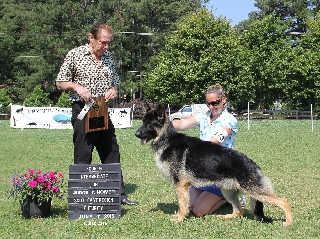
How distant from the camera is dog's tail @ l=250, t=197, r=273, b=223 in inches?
225

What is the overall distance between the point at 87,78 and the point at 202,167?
6.35ft

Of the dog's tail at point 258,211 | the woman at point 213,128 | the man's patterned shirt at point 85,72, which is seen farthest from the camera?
the man's patterned shirt at point 85,72

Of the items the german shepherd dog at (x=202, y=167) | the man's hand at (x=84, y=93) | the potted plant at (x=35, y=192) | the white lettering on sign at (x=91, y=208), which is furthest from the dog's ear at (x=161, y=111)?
the potted plant at (x=35, y=192)


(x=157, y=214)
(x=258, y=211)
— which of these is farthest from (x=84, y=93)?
(x=258, y=211)

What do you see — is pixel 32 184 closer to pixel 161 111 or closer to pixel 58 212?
pixel 58 212

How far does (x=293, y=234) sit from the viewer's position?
523cm

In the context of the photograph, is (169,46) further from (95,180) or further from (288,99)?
(95,180)

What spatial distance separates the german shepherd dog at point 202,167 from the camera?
5516mm

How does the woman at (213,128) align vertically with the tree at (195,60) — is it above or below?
below

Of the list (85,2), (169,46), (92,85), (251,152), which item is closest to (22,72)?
(85,2)

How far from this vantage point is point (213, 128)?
20.9 feet

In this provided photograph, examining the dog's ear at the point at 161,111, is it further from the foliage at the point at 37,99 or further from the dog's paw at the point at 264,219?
the foliage at the point at 37,99

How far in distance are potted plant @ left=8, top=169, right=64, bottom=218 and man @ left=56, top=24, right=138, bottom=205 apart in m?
0.58

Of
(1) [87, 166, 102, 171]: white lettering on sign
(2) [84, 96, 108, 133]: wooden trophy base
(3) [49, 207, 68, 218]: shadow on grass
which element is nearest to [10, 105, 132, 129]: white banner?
(3) [49, 207, 68, 218]: shadow on grass
